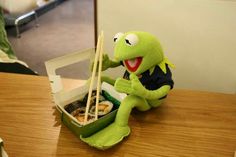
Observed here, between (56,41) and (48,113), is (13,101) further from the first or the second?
(56,41)

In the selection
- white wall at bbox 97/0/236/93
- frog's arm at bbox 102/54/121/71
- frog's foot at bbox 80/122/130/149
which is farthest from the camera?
white wall at bbox 97/0/236/93

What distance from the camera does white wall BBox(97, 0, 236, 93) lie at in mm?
974

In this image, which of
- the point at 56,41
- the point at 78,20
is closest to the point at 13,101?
the point at 56,41

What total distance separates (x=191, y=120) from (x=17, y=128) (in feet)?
1.38

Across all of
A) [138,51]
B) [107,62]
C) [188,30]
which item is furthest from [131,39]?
[188,30]

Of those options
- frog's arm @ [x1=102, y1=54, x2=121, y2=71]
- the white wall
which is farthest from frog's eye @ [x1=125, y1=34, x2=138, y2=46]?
the white wall

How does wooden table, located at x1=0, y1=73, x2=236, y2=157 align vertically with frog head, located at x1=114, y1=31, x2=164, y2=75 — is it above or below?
below

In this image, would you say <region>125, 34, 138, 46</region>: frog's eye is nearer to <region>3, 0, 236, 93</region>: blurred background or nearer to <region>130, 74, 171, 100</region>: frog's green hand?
<region>130, 74, 171, 100</region>: frog's green hand

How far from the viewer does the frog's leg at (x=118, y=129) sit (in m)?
0.61

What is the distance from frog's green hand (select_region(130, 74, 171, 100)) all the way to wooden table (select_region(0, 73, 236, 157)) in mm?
86

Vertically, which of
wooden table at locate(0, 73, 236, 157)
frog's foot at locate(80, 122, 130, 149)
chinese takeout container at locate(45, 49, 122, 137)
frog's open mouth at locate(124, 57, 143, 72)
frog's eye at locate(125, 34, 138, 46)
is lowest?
wooden table at locate(0, 73, 236, 157)

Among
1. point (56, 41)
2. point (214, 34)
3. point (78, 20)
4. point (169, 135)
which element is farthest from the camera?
point (78, 20)

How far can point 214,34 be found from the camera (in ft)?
3.26

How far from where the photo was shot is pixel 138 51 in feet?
2.07
